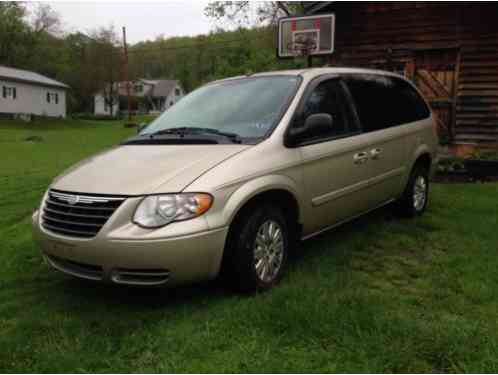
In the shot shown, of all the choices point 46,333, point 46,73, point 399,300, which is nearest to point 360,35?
point 399,300

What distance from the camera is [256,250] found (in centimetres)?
345

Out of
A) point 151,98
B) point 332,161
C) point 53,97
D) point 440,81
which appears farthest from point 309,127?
point 151,98

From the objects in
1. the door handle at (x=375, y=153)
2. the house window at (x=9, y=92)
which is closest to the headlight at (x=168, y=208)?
the door handle at (x=375, y=153)

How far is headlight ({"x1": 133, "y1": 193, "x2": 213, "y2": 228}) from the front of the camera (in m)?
3.02

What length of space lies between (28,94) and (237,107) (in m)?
43.7

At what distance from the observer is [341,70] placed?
15.7 ft

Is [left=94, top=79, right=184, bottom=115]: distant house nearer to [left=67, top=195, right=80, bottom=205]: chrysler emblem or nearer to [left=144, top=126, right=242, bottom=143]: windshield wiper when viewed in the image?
[left=144, top=126, right=242, bottom=143]: windshield wiper

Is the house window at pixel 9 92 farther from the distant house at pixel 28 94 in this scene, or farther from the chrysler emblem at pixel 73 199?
the chrysler emblem at pixel 73 199

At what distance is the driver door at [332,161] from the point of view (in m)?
3.97

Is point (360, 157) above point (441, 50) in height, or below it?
below

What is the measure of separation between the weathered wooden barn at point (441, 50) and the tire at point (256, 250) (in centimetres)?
969

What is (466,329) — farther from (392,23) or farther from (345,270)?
(392,23)

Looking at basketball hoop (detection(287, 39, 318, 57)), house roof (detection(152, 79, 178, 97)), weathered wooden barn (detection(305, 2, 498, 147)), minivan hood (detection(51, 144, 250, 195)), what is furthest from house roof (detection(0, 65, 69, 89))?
minivan hood (detection(51, 144, 250, 195))

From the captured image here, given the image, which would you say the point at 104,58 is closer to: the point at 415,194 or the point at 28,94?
the point at 28,94
